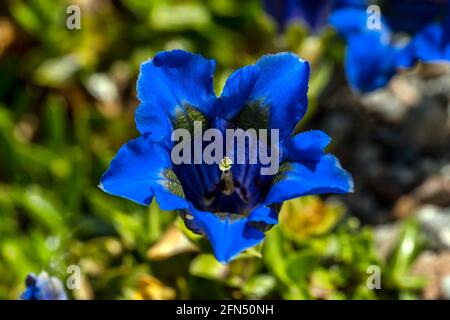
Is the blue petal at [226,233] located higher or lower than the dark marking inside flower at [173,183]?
lower

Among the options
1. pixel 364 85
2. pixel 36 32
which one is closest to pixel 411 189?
pixel 364 85

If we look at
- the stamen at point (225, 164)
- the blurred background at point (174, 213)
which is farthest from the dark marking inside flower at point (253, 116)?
the blurred background at point (174, 213)

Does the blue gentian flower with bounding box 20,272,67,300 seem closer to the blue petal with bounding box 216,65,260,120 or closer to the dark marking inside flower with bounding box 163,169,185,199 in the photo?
the dark marking inside flower with bounding box 163,169,185,199

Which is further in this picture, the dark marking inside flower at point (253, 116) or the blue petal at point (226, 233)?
the dark marking inside flower at point (253, 116)

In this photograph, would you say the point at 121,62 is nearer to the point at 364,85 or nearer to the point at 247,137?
the point at 364,85

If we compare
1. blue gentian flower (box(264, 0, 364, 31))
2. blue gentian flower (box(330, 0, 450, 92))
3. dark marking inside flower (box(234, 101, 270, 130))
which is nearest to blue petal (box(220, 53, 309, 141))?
dark marking inside flower (box(234, 101, 270, 130))

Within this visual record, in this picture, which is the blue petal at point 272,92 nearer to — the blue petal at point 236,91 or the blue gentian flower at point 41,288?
the blue petal at point 236,91

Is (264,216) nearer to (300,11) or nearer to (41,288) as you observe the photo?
(41,288)

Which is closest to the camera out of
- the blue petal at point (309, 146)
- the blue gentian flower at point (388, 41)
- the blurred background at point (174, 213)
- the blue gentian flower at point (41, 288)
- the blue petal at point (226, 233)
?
the blue petal at point (226, 233)
